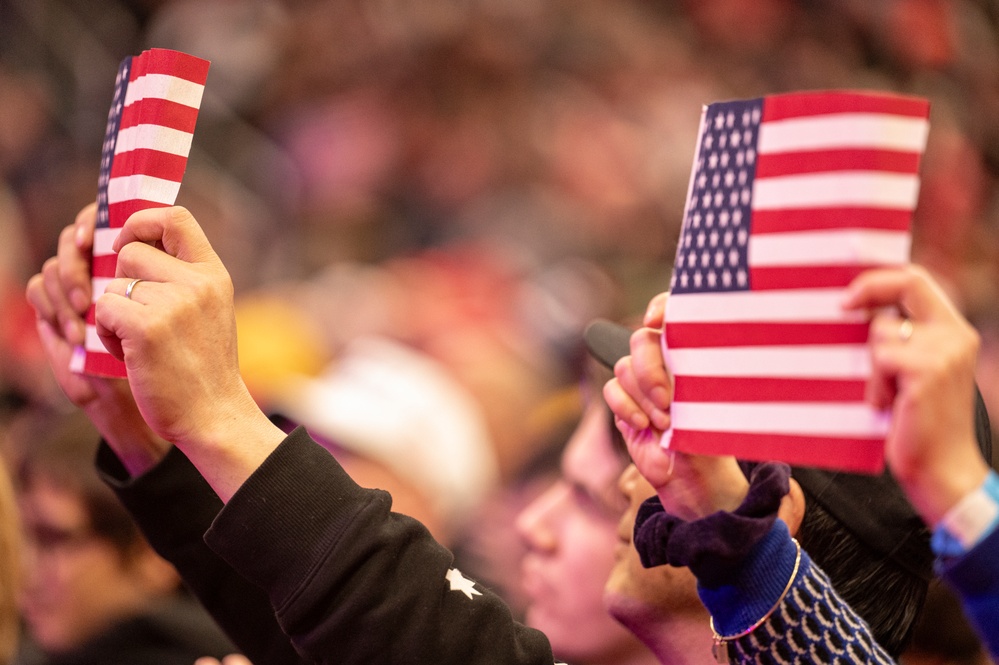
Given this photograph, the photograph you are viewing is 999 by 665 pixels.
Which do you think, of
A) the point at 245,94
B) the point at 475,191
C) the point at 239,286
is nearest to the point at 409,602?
the point at 239,286

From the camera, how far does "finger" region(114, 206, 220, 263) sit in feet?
4.19

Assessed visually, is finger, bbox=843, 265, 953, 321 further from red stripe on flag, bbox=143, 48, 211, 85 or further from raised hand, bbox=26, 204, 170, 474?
raised hand, bbox=26, 204, 170, 474

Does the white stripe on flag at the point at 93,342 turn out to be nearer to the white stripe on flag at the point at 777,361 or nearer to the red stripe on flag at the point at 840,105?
the white stripe on flag at the point at 777,361

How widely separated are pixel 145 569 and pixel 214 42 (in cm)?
408

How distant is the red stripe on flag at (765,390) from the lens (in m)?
1.06

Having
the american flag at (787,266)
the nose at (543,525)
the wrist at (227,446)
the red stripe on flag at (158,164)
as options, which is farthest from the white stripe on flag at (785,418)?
the nose at (543,525)

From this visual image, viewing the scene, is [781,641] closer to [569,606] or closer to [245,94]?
[569,606]

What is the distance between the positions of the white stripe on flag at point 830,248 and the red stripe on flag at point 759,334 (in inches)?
2.3

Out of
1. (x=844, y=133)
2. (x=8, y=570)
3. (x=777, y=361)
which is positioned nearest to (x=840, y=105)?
(x=844, y=133)

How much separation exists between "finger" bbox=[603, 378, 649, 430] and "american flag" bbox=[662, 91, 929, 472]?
2.0 inches

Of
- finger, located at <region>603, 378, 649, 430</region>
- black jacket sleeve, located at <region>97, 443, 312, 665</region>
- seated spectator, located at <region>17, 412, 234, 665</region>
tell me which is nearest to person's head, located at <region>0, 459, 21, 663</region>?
black jacket sleeve, located at <region>97, 443, 312, 665</region>

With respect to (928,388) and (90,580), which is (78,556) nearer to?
(90,580)

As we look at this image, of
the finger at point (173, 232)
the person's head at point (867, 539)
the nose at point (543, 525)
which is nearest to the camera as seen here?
the finger at point (173, 232)

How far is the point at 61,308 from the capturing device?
160 centimetres
